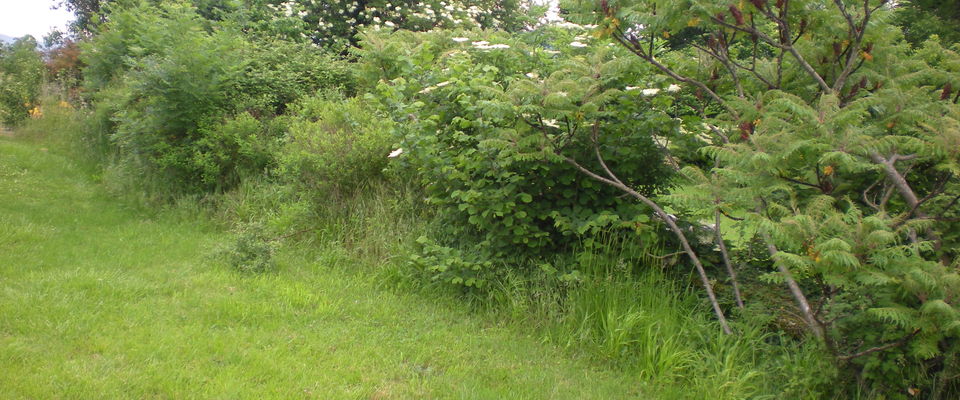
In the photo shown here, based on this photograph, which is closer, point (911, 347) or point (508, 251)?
point (911, 347)

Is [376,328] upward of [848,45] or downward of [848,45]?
downward

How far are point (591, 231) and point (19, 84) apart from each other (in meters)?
16.3

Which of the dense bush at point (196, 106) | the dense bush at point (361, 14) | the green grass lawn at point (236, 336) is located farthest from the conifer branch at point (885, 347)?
the dense bush at point (361, 14)

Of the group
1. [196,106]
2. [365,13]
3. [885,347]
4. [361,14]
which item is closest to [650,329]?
[885,347]

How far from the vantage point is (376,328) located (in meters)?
5.27

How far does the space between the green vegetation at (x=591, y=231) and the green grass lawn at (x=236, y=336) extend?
3 centimetres

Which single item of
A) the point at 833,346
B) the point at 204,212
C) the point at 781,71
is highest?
the point at 781,71

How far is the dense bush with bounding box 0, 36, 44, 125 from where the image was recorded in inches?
618

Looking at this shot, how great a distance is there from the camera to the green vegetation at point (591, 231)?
3875 mm

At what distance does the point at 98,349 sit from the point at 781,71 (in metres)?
5.44

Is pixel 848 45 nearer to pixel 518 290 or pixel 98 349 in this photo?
pixel 518 290

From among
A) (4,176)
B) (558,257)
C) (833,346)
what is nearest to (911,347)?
(833,346)

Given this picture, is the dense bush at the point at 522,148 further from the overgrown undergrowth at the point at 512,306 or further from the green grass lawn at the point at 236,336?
the green grass lawn at the point at 236,336

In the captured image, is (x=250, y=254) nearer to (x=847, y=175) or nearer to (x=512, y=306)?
(x=512, y=306)
